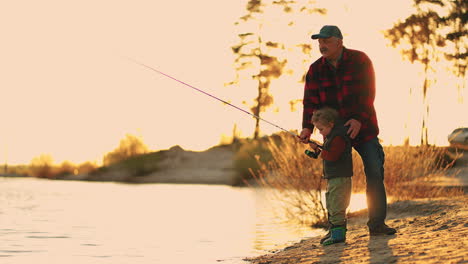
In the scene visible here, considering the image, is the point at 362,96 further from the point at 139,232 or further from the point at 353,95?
the point at 139,232

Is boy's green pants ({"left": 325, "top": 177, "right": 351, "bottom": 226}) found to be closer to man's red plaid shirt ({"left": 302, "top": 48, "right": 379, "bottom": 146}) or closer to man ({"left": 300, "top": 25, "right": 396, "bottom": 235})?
man ({"left": 300, "top": 25, "right": 396, "bottom": 235})

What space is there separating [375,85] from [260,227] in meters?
5.24

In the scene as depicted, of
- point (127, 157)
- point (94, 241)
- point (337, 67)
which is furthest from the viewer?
point (127, 157)

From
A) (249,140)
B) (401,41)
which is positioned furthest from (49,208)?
(249,140)

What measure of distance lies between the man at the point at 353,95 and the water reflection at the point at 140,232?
180 centimetres

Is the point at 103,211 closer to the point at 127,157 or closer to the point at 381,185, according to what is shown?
the point at 381,185

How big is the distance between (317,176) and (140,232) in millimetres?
2522

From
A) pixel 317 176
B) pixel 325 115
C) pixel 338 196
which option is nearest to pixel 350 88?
pixel 325 115

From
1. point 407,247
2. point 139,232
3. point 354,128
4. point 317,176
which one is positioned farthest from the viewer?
point 317,176

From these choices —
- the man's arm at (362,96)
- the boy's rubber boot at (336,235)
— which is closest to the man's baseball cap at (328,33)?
the man's arm at (362,96)

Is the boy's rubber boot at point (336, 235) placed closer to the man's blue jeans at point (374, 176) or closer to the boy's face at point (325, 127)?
the man's blue jeans at point (374, 176)

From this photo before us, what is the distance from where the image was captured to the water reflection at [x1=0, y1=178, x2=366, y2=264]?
7473 millimetres

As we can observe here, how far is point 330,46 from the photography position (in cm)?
565

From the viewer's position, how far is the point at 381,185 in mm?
5797
